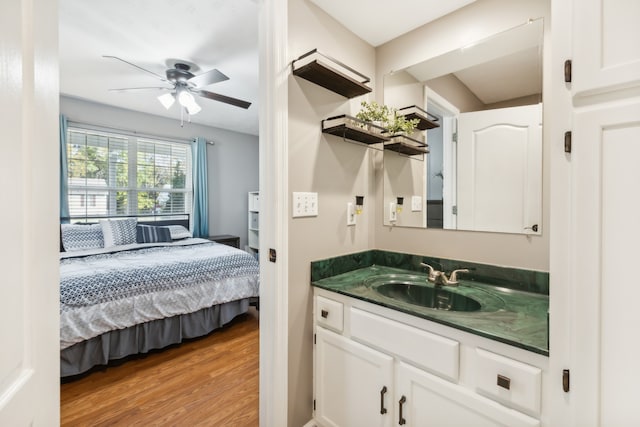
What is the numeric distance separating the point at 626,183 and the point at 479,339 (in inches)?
24.3

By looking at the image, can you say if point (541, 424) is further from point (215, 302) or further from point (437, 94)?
point (215, 302)

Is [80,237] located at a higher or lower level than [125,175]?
lower

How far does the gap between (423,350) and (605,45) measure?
1065 mm

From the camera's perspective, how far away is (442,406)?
3.58 feet

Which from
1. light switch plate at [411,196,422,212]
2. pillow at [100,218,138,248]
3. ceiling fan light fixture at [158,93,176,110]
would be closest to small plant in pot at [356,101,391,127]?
light switch plate at [411,196,422,212]

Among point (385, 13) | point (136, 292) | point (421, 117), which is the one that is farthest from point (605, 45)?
point (136, 292)

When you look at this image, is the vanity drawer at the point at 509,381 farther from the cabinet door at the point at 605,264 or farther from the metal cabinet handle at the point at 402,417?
the metal cabinet handle at the point at 402,417

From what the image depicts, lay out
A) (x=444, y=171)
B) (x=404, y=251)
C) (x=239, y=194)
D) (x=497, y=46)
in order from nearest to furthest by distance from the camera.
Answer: (x=497, y=46)
(x=444, y=171)
(x=404, y=251)
(x=239, y=194)

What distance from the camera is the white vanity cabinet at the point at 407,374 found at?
0.95 meters

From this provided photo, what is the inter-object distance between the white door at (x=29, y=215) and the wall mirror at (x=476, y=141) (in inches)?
64.0

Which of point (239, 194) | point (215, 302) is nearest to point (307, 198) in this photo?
point (215, 302)

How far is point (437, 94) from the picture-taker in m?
1.72

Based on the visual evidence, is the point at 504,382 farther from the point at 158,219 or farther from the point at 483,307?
the point at 158,219

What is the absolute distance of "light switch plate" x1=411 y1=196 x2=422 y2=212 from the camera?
5.94 feet
